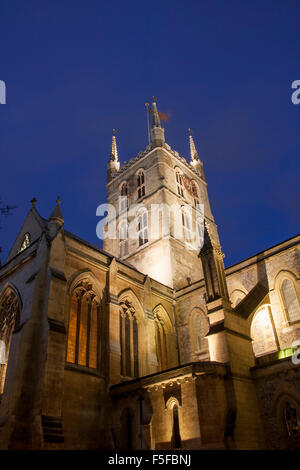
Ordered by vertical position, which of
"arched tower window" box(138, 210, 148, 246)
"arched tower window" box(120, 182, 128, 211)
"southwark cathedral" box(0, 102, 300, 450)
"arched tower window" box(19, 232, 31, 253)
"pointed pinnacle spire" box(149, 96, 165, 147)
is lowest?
"southwark cathedral" box(0, 102, 300, 450)

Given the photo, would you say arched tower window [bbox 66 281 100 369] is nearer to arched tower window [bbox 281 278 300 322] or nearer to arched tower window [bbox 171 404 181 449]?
arched tower window [bbox 171 404 181 449]

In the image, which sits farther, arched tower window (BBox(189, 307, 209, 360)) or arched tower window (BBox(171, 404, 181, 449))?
arched tower window (BBox(189, 307, 209, 360))

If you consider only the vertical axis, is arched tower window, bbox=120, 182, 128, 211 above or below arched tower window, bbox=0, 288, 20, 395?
above

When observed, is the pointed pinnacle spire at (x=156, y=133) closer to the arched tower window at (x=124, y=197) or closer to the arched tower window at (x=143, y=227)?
the arched tower window at (x=124, y=197)

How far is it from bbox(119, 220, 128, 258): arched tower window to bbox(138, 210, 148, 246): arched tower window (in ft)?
6.26

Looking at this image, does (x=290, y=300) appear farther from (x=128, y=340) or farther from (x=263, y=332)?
(x=128, y=340)

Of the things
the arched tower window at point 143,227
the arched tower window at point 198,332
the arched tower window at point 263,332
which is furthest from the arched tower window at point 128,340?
the arched tower window at point 143,227

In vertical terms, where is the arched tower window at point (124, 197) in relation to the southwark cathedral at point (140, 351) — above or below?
above

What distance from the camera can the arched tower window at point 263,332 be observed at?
20.8 meters

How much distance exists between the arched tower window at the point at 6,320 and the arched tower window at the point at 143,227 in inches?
628

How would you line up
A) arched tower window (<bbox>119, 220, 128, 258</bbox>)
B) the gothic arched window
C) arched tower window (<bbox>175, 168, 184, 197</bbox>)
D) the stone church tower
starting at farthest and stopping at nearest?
arched tower window (<bbox>175, 168, 184, 197</bbox>)
arched tower window (<bbox>119, 220, 128, 258</bbox>)
the stone church tower
the gothic arched window

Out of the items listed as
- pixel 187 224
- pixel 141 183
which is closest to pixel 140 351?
pixel 187 224

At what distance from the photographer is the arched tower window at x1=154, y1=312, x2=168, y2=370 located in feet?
78.4

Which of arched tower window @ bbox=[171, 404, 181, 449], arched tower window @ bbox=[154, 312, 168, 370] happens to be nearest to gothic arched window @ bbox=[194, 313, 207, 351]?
arched tower window @ bbox=[154, 312, 168, 370]
